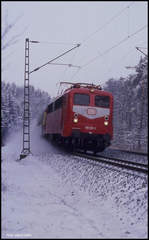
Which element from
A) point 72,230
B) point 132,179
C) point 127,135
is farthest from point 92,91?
point 127,135

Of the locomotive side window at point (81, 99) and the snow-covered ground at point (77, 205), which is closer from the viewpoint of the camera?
the snow-covered ground at point (77, 205)

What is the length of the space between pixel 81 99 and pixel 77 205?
9.94 meters

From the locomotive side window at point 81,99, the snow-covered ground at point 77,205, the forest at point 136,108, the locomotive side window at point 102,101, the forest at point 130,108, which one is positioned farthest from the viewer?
the forest at point 136,108

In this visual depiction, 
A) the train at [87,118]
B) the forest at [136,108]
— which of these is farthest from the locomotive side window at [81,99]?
the forest at [136,108]

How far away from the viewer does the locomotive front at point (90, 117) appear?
58.1 ft

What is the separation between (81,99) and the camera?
59.5ft

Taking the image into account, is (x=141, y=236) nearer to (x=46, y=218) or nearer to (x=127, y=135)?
(x=46, y=218)

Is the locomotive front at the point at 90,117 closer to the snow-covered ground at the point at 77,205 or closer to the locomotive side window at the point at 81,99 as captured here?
the locomotive side window at the point at 81,99

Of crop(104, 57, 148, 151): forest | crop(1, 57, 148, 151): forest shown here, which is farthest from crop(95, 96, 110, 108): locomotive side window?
crop(104, 57, 148, 151): forest

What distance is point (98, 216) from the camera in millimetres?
7766

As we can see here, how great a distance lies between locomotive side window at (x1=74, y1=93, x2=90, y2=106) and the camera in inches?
709

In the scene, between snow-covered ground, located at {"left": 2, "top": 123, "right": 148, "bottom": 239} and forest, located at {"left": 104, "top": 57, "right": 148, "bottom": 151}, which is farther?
forest, located at {"left": 104, "top": 57, "right": 148, "bottom": 151}

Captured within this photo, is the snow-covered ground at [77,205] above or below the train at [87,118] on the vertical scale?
below

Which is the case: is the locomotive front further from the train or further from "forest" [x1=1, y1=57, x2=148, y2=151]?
"forest" [x1=1, y1=57, x2=148, y2=151]
